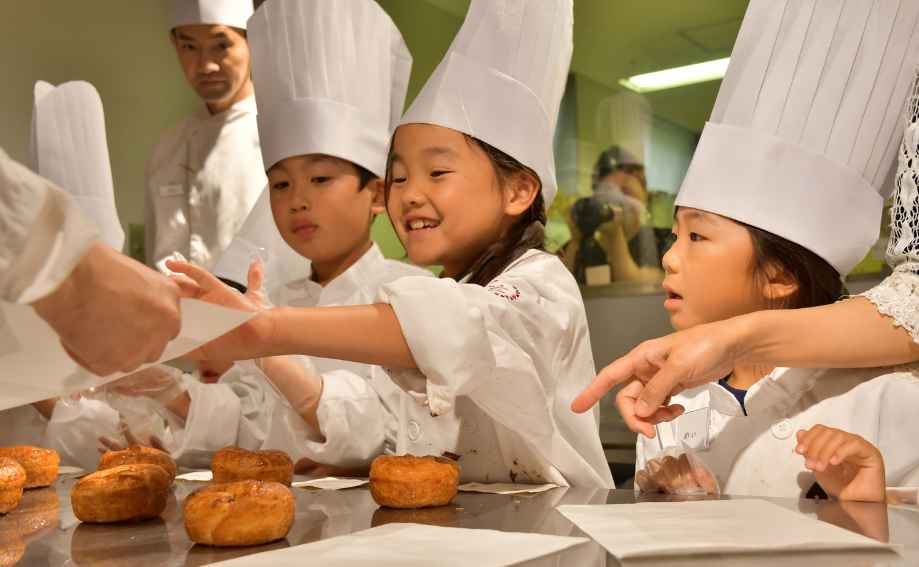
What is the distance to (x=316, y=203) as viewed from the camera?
1.59 metres

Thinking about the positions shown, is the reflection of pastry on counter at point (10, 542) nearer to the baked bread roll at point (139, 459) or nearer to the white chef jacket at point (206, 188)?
the baked bread roll at point (139, 459)

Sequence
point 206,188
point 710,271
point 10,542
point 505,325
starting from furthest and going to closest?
point 206,188, point 710,271, point 505,325, point 10,542

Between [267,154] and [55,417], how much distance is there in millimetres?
730

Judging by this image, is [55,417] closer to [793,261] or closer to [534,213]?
[534,213]

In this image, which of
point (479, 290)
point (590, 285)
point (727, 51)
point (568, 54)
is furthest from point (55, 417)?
point (727, 51)

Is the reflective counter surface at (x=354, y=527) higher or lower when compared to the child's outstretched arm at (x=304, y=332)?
lower

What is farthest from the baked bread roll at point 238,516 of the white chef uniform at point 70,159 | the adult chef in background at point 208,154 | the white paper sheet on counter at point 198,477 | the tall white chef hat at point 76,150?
the adult chef in background at point 208,154

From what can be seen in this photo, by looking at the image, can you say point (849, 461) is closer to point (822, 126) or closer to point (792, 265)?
point (792, 265)

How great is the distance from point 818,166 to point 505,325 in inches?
19.9

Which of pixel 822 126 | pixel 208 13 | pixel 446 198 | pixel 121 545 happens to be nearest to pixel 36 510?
pixel 121 545

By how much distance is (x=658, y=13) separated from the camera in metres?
2.79

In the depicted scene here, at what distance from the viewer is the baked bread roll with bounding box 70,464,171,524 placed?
2.54 feet

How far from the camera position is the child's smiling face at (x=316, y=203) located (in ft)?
5.22

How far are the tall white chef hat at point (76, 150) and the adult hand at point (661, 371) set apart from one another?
1.45 m
